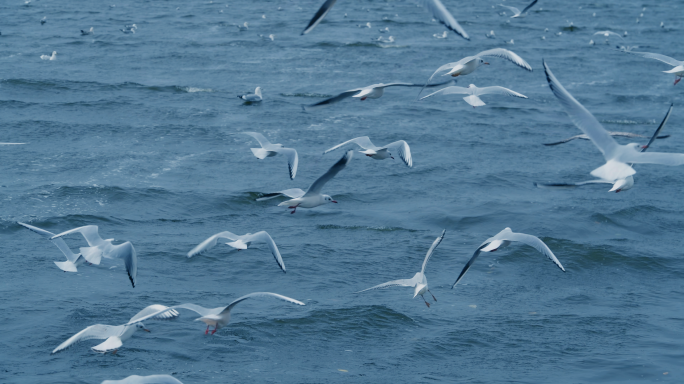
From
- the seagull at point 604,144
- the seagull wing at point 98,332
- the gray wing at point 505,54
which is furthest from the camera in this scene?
the gray wing at point 505,54

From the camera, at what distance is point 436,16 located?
34.7 ft

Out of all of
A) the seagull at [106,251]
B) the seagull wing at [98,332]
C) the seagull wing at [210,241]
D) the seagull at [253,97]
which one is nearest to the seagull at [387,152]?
the seagull wing at [210,241]

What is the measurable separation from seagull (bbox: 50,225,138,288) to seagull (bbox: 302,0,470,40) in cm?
492

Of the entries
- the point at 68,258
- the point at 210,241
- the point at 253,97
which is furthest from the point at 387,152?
the point at 253,97

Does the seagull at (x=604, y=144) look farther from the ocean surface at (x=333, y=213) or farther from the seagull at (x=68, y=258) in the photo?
the seagull at (x=68, y=258)

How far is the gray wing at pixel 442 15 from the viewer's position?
9875 millimetres

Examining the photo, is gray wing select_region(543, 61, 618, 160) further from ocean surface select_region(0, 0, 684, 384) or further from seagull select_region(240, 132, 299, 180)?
seagull select_region(240, 132, 299, 180)

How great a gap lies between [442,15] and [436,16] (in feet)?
0.42

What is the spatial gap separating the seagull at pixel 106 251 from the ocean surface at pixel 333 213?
4.15ft

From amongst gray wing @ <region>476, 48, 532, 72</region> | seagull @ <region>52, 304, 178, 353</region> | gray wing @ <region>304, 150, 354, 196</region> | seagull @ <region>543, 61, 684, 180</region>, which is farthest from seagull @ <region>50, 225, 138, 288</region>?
gray wing @ <region>476, 48, 532, 72</region>

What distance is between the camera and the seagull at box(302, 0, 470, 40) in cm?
963

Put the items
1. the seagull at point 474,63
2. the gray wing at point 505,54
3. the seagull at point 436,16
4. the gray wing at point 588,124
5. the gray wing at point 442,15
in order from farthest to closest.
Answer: the gray wing at point 505,54 < the seagull at point 474,63 < the gray wing at point 588,124 < the gray wing at point 442,15 < the seagull at point 436,16

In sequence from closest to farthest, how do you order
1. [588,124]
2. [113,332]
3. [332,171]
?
[588,124], [113,332], [332,171]

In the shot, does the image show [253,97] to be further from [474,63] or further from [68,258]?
[68,258]
